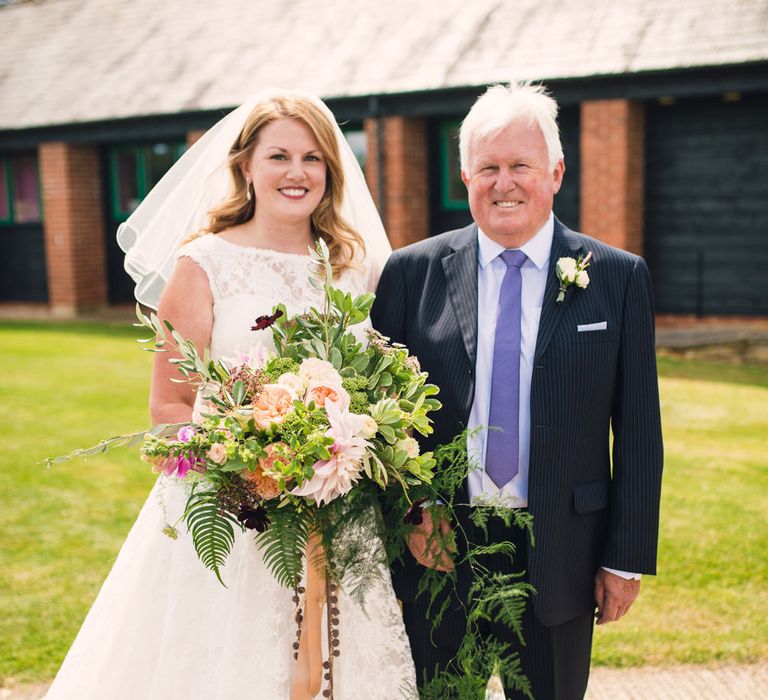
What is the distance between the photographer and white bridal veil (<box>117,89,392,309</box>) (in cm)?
358

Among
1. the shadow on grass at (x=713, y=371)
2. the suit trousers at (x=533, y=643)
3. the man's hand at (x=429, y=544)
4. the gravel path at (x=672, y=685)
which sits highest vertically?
the man's hand at (x=429, y=544)

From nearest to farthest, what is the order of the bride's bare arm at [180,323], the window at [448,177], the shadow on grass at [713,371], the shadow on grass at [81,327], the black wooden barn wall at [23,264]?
1. the bride's bare arm at [180,323]
2. the shadow on grass at [713,371]
3. the window at [448,177]
4. the shadow on grass at [81,327]
5. the black wooden barn wall at [23,264]

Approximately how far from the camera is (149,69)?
17469 millimetres

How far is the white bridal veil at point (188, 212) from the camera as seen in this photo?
141 inches

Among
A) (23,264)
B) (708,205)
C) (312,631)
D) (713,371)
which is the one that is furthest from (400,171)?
(312,631)

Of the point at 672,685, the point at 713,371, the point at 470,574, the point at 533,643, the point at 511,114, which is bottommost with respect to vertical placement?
the point at 672,685

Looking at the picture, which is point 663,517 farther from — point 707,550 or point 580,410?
point 580,410

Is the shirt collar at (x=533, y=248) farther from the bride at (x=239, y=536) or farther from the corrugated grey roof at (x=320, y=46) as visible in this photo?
the corrugated grey roof at (x=320, y=46)

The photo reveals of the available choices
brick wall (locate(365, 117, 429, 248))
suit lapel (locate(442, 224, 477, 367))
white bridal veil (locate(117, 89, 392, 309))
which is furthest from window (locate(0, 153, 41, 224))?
suit lapel (locate(442, 224, 477, 367))

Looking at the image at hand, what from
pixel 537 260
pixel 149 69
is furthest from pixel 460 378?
pixel 149 69

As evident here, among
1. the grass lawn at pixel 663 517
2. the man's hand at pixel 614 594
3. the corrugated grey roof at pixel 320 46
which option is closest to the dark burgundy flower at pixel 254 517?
the man's hand at pixel 614 594

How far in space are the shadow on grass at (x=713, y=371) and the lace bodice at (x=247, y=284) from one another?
26.6ft

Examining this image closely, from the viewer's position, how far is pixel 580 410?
287 centimetres

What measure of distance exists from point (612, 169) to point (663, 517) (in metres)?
7.37
